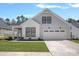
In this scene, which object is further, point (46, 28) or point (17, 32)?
point (17, 32)

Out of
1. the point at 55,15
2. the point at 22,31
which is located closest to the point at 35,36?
the point at 22,31

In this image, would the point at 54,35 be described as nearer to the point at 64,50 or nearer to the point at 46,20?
the point at 46,20

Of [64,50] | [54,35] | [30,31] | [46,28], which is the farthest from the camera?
[46,28]

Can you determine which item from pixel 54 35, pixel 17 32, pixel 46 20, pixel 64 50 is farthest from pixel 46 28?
pixel 64 50

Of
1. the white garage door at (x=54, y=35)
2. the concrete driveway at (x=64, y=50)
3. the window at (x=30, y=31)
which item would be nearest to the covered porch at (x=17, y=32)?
the window at (x=30, y=31)

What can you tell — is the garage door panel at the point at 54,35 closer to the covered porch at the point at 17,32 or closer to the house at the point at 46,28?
the house at the point at 46,28

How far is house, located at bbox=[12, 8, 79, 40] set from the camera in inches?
958

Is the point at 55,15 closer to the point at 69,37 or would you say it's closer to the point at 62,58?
the point at 69,37

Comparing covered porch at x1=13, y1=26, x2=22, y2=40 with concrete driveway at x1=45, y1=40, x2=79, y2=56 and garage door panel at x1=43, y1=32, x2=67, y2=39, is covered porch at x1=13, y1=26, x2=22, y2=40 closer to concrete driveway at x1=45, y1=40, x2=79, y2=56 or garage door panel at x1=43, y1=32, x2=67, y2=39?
garage door panel at x1=43, y1=32, x2=67, y2=39

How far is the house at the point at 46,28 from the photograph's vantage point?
24328mm

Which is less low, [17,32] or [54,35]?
[17,32]

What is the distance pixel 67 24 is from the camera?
2500 cm

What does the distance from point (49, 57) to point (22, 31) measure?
571 inches

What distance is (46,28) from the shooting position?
81.3ft
